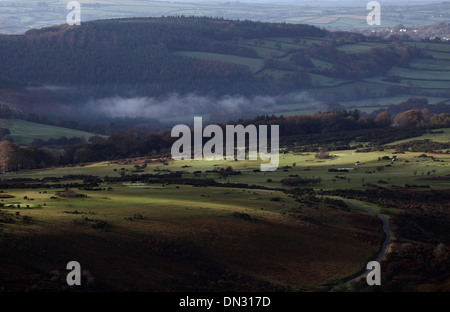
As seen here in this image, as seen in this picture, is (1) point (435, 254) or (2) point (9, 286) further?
(1) point (435, 254)

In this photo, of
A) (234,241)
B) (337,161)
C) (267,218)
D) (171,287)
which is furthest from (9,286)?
(337,161)

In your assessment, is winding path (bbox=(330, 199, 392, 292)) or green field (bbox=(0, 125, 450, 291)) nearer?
green field (bbox=(0, 125, 450, 291))

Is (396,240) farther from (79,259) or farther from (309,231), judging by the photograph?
(79,259)

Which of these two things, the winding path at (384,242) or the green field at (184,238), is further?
the winding path at (384,242)

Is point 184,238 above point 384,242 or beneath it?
beneath

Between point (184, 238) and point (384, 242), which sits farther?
point (384, 242)

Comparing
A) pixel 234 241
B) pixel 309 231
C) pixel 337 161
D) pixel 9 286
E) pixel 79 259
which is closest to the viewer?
pixel 9 286

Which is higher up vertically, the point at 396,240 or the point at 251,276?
the point at 396,240
